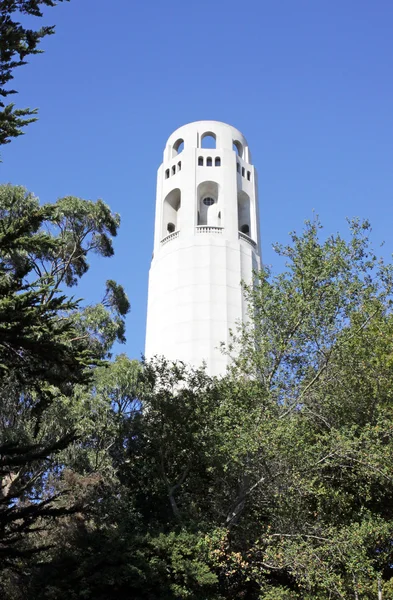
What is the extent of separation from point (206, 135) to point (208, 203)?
5059 millimetres

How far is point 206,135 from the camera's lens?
126 feet

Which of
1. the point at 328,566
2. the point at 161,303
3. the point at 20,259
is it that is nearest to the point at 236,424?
the point at 328,566

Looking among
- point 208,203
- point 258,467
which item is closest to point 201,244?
point 208,203

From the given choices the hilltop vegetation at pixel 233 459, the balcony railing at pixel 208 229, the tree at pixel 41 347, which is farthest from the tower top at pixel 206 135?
the hilltop vegetation at pixel 233 459

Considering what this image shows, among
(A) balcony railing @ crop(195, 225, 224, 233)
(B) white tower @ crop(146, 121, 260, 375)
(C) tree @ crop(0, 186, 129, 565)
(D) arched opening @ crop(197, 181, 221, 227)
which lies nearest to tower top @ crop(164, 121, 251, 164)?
(B) white tower @ crop(146, 121, 260, 375)

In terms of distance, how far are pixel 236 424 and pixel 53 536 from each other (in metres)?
5.94

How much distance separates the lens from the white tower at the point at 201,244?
30984 millimetres

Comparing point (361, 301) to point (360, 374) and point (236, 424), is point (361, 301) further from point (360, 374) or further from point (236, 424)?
point (236, 424)

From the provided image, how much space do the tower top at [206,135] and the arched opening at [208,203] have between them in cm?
280

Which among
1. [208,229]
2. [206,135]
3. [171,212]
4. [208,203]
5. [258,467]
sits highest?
[206,135]

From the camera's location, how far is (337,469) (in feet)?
50.0

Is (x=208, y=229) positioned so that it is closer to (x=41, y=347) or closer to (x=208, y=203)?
(x=208, y=203)

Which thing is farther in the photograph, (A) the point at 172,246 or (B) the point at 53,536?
(A) the point at 172,246

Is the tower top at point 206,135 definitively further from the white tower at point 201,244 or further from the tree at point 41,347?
the tree at point 41,347
